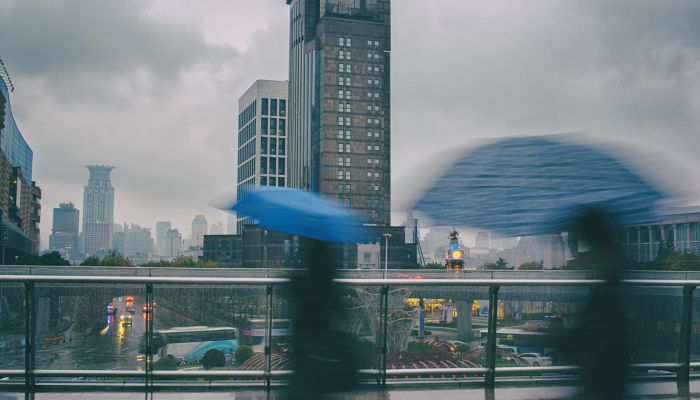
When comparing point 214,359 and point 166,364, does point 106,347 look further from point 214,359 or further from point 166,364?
point 214,359

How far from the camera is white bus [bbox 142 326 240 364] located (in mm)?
7406

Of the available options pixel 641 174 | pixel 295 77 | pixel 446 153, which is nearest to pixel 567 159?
pixel 641 174

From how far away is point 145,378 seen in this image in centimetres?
770

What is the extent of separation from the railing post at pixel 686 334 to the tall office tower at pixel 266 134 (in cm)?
15465

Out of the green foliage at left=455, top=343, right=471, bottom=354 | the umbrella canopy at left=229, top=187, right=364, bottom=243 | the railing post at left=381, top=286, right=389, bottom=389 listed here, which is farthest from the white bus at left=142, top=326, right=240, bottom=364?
the umbrella canopy at left=229, top=187, right=364, bottom=243

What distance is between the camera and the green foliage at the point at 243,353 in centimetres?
762

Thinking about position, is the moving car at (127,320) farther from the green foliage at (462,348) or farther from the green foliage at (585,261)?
the green foliage at (585,261)

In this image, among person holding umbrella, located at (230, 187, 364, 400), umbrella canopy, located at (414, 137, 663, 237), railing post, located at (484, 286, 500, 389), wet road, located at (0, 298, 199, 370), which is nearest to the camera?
umbrella canopy, located at (414, 137, 663, 237)

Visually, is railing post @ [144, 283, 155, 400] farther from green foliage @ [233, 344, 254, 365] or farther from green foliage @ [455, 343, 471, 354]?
green foliage @ [455, 343, 471, 354]

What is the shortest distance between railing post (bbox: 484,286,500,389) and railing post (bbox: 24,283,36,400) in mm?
4991

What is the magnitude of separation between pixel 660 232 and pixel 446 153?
166 cm

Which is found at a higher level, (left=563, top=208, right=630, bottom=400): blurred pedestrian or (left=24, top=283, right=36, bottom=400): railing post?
(left=563, top=208, right=630, bottom=400): blurred pedestrian

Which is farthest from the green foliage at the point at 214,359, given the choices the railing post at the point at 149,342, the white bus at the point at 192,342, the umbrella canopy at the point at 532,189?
the umbrella canopy at the point at 532,189

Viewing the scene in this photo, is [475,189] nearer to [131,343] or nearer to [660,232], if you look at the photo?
[660,232]
